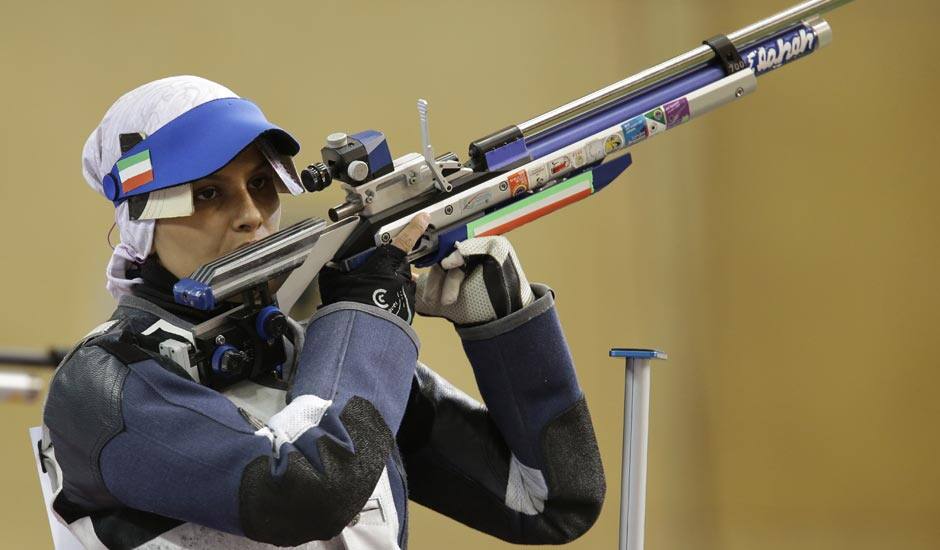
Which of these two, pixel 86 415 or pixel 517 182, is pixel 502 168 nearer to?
pixel 517 182

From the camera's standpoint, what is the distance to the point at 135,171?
1.50 m

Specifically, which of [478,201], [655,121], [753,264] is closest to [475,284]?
[478,201]

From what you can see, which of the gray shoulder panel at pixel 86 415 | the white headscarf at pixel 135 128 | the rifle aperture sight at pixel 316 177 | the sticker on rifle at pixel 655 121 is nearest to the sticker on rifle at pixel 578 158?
the sticker on rifle at pixel 655 121

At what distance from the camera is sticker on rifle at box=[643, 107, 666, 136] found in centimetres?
170

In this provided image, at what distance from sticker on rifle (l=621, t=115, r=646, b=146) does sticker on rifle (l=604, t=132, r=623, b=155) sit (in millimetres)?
10

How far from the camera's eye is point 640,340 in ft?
9.83

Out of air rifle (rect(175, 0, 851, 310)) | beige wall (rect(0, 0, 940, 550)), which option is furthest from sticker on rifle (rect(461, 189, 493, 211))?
beige wall (rect(0, 0, 940, 550))

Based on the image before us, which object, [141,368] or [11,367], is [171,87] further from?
[11,367]

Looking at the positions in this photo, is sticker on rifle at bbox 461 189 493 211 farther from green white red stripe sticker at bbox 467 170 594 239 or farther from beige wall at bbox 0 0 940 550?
beige wall at bbox 0 0 940 550

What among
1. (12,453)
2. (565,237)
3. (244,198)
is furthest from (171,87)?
(565,237)

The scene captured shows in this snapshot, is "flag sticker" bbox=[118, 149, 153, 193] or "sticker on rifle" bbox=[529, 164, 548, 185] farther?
"sticker on rifle" bbox=[529, 164, 548, 185]

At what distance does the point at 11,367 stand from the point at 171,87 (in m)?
0.62

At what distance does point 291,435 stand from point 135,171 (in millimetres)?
423

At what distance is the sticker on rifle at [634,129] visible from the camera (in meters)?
1.68
